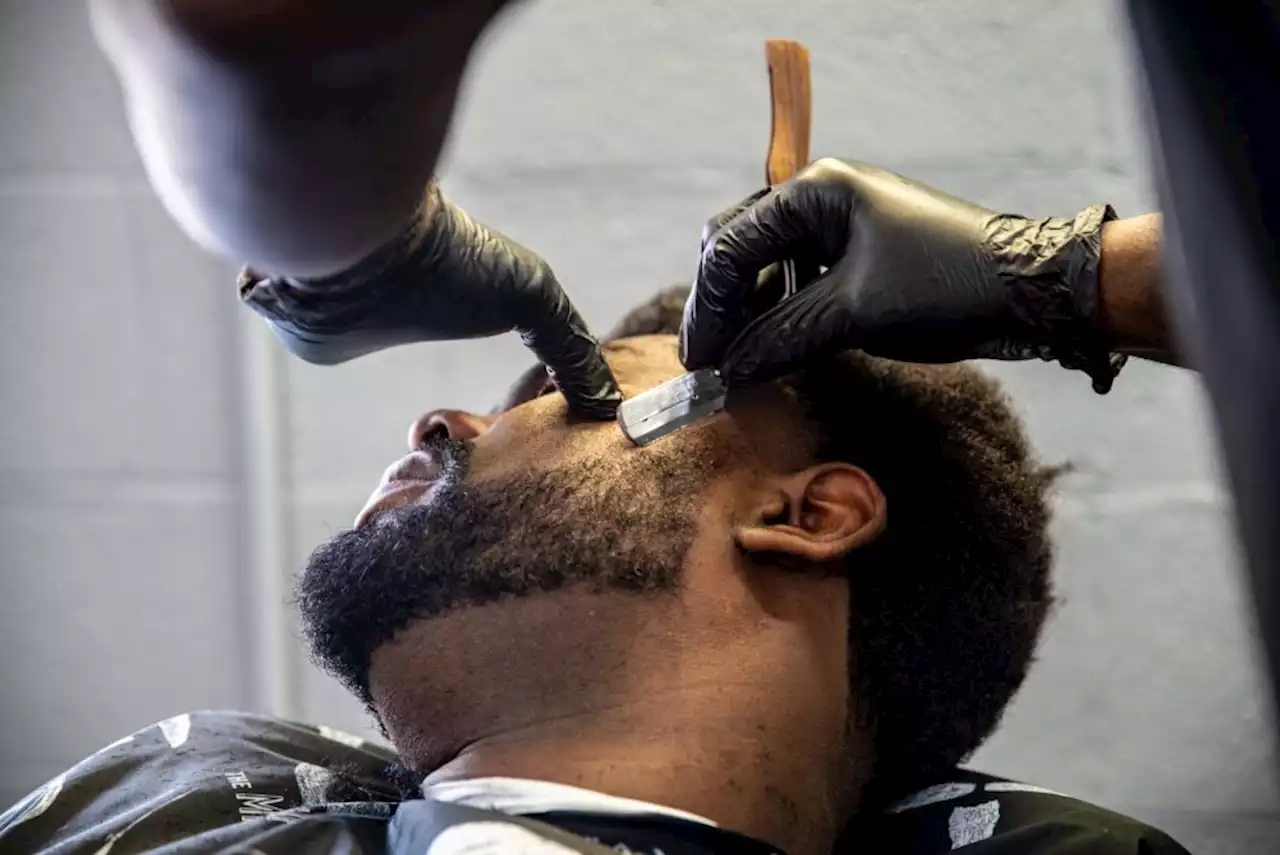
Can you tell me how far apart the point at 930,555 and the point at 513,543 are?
385 mm

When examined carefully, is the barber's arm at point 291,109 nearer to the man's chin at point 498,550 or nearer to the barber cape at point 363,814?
the man's chin at point 498,550

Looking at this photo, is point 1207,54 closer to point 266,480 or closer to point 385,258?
point 385,258

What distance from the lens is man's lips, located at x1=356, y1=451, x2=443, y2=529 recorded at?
1.03 meters

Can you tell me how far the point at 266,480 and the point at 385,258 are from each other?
0.71 metres

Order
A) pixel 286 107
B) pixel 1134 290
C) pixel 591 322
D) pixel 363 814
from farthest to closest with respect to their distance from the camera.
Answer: pixel 591 322
pixel 363 814
pixel 1134 290
pixel 286 107

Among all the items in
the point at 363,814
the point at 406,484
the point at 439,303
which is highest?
the point at 439,303

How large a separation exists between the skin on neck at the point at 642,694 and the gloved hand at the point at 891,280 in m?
0.19

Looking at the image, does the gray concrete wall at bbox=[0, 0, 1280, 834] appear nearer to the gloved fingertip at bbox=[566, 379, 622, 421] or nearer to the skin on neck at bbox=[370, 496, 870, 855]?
the gloved fingertip at bbox=[566, 379, 622, 421]

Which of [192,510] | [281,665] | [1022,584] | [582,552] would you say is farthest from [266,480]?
[1022,584]

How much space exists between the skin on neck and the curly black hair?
117mm

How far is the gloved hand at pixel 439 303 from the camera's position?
0.90 metres

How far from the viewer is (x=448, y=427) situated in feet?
3.50

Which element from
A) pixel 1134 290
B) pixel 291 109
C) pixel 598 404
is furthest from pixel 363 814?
pixel 1134 290

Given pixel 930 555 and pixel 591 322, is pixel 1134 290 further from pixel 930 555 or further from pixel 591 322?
pixel 591 322
